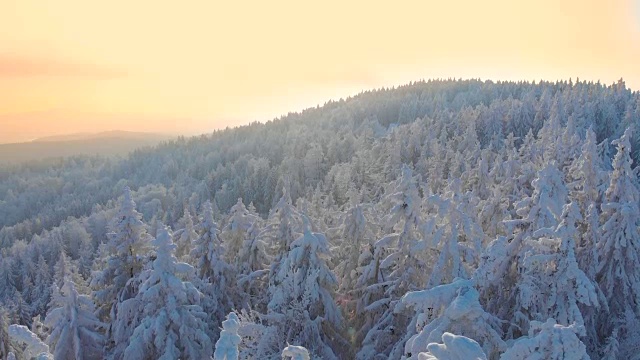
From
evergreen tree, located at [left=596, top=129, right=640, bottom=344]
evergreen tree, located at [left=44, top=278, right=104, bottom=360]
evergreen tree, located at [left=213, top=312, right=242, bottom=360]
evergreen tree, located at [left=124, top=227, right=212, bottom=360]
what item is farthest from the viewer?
evergreen tree, located at [left=44, top=278, right=104, bottom=360]

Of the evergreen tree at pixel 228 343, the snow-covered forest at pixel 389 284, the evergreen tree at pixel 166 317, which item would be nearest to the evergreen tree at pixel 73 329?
the snow-covered forest at pixel 389 284

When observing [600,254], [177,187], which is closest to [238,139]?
[177,187]

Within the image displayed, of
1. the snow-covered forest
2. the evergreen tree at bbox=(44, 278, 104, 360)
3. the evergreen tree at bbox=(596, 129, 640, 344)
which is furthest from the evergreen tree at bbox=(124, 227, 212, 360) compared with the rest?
the evergreen tree at bbox=(596, 129, 640, 344)

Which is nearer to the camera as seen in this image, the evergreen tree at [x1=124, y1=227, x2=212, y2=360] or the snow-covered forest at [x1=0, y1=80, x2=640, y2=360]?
the snow-covered forest at [x1=0, y1=80, x2=640, y2=360]

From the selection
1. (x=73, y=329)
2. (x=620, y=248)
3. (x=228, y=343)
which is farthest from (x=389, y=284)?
(x=228, y=343)

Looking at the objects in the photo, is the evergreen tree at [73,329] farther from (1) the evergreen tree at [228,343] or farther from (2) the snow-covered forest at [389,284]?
(1) the evergreen tree at [228,343]

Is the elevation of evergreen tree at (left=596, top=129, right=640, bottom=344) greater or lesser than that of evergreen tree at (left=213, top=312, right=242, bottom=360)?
lesser

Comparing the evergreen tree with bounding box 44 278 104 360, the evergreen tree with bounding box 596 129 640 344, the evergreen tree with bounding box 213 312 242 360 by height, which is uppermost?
the evergreen tree with bounding box 213 312 242 360

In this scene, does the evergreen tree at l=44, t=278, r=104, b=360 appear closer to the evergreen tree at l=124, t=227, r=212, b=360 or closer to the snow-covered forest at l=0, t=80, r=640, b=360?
the snow-covered forest at l=0, t=80, r=640, b=360

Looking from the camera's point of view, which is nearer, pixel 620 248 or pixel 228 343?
pixel 228 343

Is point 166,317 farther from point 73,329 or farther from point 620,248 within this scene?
point 620,248

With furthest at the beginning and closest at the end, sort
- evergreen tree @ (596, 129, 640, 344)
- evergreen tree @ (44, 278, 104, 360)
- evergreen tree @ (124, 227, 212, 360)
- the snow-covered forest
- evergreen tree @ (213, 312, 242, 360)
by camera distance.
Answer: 1. evergreen tree @ (44, 278, 104, 360)
2. evergreen tree @ (124, 227, 212, 360)
3. evergreen tree @ (596, 129, 640, 344)
4. the snow-covered forest
5. evergreen tree @ (213, 312, 242, 360)

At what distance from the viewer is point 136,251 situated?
66.8 feet

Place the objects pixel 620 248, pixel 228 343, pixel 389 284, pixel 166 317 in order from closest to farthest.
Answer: pixel 228 343 < pixel 620 248 < pixel 166 317 < pixel 389 284
